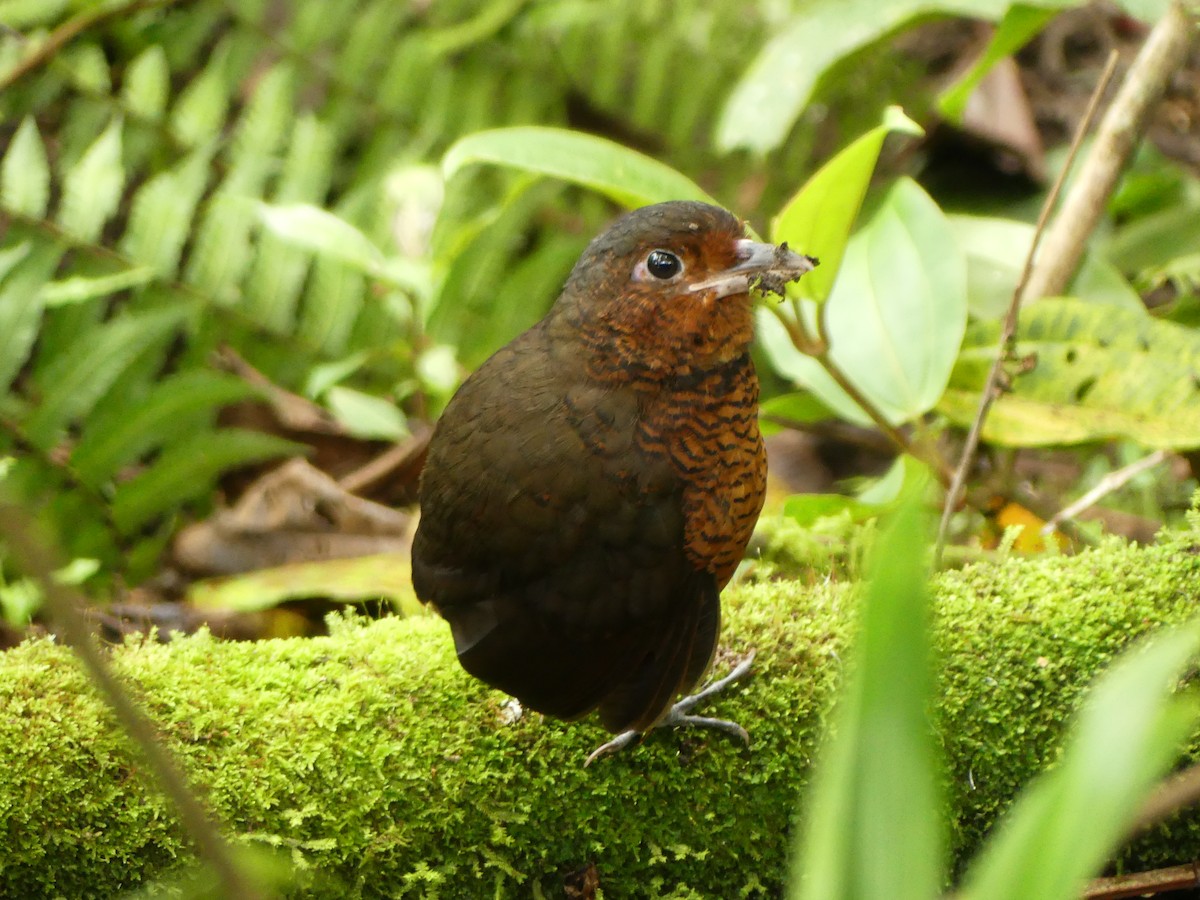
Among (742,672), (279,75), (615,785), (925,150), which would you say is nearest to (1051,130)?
(925,150)

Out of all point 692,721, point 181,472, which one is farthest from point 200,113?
point 692,721

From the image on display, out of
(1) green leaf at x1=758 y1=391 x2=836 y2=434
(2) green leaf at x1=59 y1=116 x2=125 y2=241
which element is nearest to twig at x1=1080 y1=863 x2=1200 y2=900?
(1) green leaf at x1=758 y1=391 x2=836 y2=434

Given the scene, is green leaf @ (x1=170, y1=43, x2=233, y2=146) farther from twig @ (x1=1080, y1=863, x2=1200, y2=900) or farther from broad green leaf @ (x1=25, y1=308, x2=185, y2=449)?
twig @ (x1=1080, y1=863, x2=1200, y2=900)

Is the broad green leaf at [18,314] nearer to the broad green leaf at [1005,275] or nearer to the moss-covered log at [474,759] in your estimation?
the moss-covered log at [474,759]

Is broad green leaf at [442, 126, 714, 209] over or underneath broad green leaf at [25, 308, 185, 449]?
over

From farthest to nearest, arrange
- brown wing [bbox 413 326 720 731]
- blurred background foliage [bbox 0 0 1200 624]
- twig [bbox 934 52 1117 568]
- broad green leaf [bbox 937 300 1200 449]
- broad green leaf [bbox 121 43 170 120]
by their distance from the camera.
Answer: broad green leaf [bbox 121 43 170 120] → blurred background foliage [bbox 0 0 1200 624] → broad green leaf [bbox 937 300 1200 449] → twig [bbox 934 52 1117 568] → brown wing [bbox 413 326 720 731]

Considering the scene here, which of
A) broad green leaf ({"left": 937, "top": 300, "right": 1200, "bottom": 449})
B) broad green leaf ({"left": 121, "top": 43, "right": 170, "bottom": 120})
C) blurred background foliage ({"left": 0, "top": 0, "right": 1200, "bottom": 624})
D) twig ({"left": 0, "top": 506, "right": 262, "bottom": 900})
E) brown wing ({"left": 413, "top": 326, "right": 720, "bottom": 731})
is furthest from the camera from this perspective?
broad green leaf ({"left": 121, "top": 43, "right": 170, "bottom": 120})

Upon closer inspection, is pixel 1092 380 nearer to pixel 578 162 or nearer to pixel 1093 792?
pixel 578 162

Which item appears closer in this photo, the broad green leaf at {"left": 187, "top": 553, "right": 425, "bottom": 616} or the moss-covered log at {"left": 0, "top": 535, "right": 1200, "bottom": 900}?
the moss-covered log at {"left": 0, "top": 535, "right": 1200, "bottom": 900}
